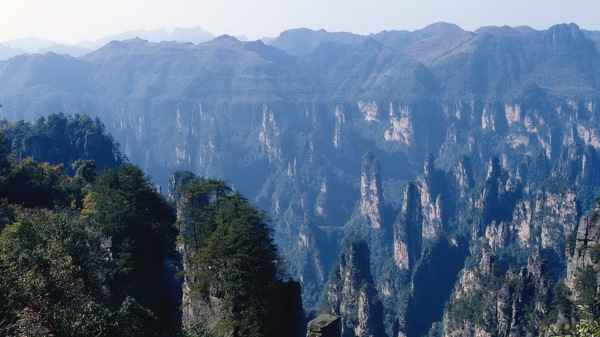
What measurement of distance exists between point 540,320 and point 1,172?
41931mm

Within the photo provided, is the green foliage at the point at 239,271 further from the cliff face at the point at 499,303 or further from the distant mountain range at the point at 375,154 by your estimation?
the distant mountain range at the point at 375,154

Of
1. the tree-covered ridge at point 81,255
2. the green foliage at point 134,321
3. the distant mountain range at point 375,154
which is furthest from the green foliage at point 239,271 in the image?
the distant mountain range at point 375,154

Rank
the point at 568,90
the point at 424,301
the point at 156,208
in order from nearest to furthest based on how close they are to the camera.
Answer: the point at 156,208, the point at 424,301, the point at 568,90

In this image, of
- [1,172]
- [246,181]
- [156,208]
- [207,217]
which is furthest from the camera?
[246,181]

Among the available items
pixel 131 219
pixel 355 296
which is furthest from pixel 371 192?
pixel 131 219

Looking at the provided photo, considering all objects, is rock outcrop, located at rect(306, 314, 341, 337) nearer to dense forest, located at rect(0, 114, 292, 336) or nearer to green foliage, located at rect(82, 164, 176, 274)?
dense forest, located at rect(0, 114, 292, 336)

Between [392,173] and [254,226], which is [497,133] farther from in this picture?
[254,226]

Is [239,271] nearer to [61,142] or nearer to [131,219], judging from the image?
[131,219]

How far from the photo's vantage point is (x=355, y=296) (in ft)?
202

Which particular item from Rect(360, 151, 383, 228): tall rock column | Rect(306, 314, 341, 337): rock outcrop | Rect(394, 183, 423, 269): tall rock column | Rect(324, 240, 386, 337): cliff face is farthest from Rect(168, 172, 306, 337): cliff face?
Rect(360, 151, 383, 228): tall rock column

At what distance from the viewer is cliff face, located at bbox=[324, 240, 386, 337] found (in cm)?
5725

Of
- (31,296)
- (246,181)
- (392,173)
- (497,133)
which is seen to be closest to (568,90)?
(497,133)

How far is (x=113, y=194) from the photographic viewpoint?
29297mm

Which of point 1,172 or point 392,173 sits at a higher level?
point 1,172
